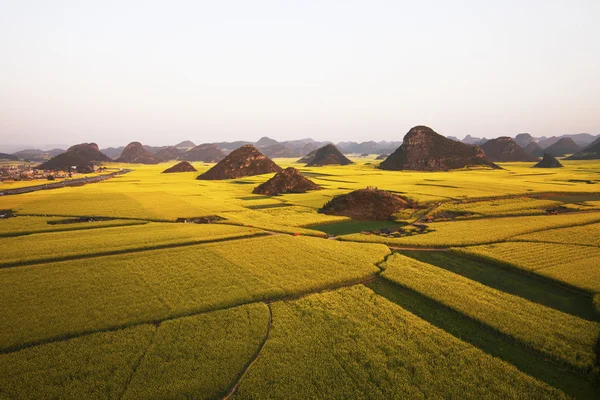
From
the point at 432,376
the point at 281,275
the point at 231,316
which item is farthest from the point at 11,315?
the point at 432,376

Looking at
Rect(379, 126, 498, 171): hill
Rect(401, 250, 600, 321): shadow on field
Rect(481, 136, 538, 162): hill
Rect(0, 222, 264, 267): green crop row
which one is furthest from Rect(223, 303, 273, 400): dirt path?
Rect(481, 136, 538, 162): hill

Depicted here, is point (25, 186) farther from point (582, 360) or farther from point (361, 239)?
point (582, 360)

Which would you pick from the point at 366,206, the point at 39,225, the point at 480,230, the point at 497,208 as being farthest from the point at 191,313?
the point at 497,208

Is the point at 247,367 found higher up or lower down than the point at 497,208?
lower down

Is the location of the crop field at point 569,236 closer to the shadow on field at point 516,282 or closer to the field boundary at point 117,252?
the shadow on field at point 516,282

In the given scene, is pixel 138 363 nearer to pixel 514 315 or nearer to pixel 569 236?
pixel 514 315

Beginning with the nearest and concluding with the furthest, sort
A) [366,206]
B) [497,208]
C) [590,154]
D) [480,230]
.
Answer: [480,230]
[497,208]
[366,206]
[590,154]
